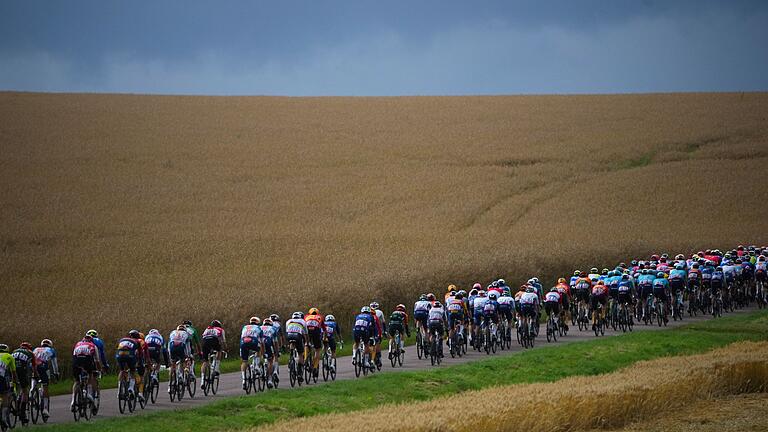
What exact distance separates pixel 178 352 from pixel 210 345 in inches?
33.3

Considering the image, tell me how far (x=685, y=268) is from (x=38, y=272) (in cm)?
2443

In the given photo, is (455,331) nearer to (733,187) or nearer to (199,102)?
(733,187)

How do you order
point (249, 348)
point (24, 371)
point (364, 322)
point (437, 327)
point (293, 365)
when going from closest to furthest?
point (24, 371), point (249, 348), point (293, 365), point (364, 322), point (437, 327)

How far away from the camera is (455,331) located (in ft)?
109

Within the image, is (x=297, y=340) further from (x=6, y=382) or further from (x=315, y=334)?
(x=6, y=382)

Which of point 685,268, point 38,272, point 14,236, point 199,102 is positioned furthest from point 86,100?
point 685,268

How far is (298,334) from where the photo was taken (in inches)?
1057

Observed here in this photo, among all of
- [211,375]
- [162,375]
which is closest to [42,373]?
[211,375]

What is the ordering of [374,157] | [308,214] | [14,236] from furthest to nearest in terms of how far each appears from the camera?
[374,157], [308,214], [14,236]

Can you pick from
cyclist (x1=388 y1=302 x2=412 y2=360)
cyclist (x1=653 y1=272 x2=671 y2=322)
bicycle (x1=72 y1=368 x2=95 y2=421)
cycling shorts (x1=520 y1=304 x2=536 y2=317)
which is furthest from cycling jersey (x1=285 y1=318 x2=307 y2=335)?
cyclist (x1=653 y1=272 x2=671 y2=322)

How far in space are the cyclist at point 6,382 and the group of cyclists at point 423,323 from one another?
0.02 meters

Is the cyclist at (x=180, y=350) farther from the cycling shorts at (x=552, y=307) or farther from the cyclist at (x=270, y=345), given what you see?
the cycling shorts at (x=552, y=307)

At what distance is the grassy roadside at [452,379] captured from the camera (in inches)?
834

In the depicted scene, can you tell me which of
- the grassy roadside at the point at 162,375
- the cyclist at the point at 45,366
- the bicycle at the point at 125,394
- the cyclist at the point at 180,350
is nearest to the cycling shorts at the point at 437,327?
the grassy roadside at the point at 162,375
